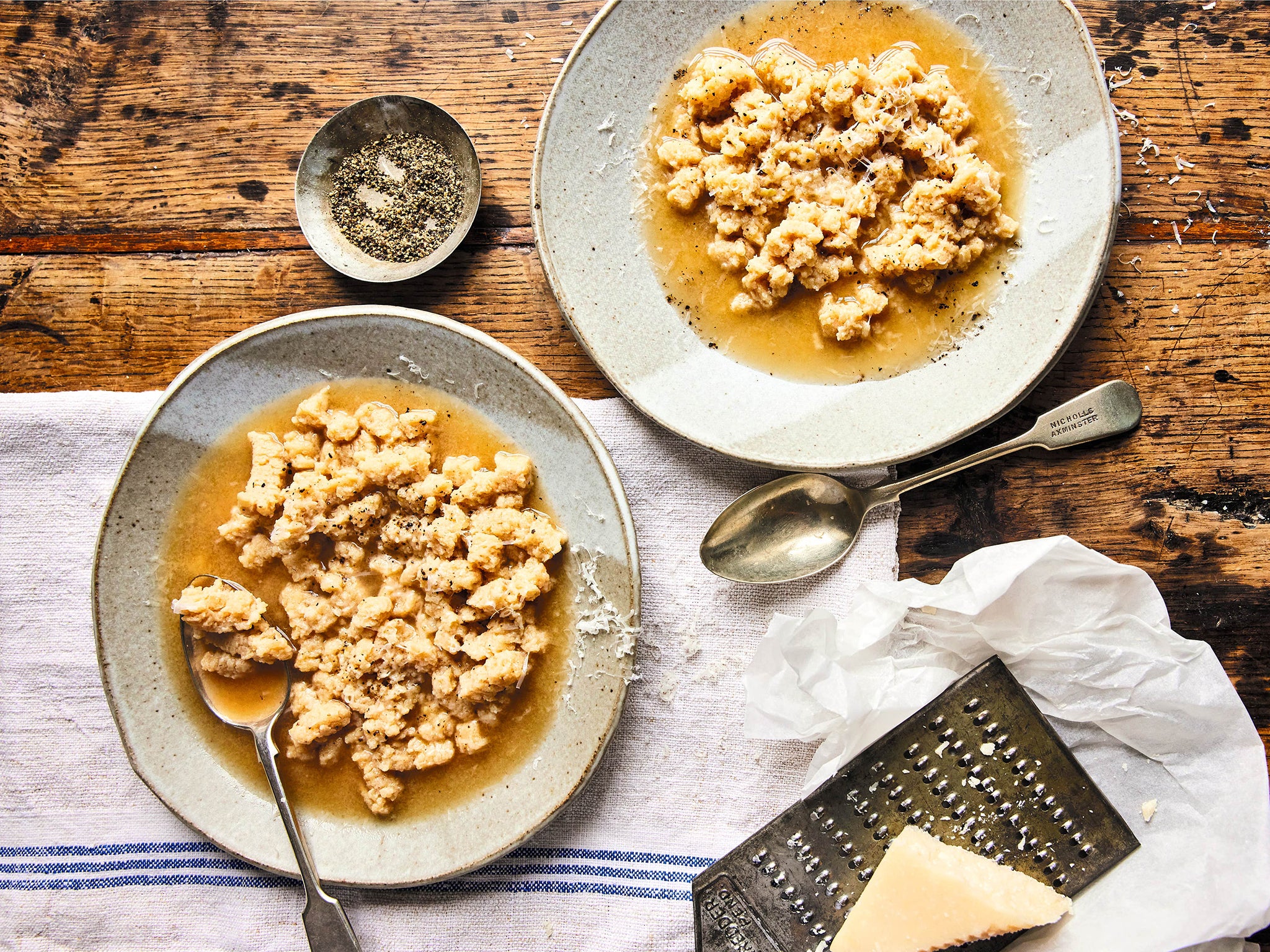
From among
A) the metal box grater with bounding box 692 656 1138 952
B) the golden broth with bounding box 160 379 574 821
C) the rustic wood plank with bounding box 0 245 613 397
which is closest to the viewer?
the metal box grater with bounding box 692 656 1138 952

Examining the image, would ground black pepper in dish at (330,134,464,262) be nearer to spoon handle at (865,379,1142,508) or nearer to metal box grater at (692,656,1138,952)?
spoon handle at (865,379,1142,508)

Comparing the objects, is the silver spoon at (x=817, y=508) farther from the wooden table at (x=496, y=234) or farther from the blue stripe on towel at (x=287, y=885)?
the blue stripe on towel at (x=287, y=885)

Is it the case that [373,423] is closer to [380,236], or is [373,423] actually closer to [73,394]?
[380,236]

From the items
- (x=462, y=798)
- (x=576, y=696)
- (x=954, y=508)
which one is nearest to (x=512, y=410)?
(x=576, y=696)

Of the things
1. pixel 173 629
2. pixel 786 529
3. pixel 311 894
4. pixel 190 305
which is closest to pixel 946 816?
pixel 786 529

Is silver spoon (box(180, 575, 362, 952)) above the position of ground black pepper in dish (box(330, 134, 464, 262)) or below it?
below

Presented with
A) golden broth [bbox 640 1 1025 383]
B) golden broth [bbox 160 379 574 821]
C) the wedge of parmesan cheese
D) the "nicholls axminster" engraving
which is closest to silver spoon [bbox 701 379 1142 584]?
the "nicholls axminster" engraving

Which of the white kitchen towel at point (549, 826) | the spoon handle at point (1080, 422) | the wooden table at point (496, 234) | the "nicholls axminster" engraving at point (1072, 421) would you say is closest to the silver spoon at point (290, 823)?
the white kitchen towel at point (549, 826)
